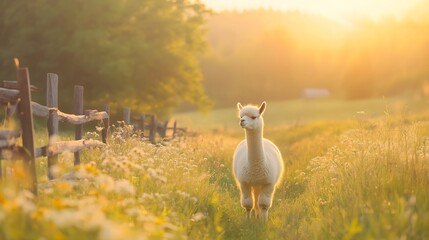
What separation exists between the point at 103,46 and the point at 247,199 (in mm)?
15913

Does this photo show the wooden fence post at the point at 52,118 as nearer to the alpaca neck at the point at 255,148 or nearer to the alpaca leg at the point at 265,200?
the alpaca neck at the point at 255,148

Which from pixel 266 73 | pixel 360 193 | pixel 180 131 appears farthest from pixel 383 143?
pixel 266 73

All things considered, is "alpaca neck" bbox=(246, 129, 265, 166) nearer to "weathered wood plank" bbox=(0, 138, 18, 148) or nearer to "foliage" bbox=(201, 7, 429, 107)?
"weathered wood plank" bbox=(0, 138, 18, 148)

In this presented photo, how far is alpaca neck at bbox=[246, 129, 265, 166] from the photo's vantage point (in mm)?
9438

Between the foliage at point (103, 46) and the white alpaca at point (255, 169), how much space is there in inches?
594

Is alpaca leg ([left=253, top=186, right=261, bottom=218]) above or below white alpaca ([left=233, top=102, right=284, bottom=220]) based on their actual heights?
below

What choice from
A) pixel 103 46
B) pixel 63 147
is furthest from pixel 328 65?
pixel 63 147

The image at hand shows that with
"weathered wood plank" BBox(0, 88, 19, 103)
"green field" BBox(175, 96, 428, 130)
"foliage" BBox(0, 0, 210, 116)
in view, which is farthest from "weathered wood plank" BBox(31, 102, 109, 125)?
"green field" BBox(175, 96, 428, 130)

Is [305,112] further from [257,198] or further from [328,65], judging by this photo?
[257,198]

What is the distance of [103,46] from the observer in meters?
24.2

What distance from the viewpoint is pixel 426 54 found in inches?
3314

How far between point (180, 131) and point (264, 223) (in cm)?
1507

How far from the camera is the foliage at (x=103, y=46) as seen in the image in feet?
80.5

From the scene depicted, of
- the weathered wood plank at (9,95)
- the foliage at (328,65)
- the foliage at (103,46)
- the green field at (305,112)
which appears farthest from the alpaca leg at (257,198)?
the foliage at (328,65)
